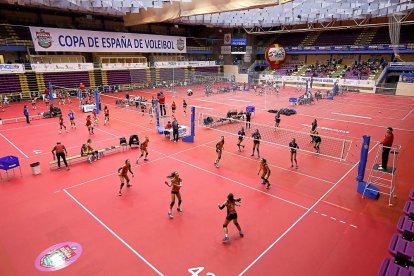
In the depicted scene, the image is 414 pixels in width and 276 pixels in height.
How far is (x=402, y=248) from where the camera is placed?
7.34 meters

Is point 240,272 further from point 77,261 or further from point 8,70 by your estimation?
point 8,70

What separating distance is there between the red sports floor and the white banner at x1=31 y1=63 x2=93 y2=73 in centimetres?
2174

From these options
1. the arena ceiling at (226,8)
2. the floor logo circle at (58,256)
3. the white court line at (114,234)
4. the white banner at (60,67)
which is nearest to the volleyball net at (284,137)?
the arena ceiling at (226,8)

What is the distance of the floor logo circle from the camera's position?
27.2ft

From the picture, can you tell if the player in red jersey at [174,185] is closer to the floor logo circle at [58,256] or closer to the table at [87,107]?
the floor logo circle at [58,256]

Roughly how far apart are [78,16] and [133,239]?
154 feet

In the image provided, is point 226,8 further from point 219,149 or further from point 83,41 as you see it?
point 83,41

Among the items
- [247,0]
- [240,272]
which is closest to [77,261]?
[240,272]

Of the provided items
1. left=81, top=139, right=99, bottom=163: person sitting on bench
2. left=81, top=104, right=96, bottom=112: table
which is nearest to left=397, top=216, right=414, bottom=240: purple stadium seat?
left=81, top=139, right=99, bottom=163: person sitting on bench

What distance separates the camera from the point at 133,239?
9477 millimetres

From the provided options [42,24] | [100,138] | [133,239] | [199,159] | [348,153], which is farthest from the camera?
[42,24]

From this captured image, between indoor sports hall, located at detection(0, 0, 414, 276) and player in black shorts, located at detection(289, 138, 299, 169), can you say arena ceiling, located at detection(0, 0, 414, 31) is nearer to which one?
indoor sports hall, located at detection(0, 0, 414, 276)

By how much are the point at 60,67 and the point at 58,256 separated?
3675 cm

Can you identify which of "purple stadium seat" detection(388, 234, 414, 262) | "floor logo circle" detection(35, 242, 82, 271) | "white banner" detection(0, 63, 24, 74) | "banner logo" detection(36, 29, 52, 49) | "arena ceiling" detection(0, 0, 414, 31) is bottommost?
"floor logo circle" detection(35, 242, 82, 271)
